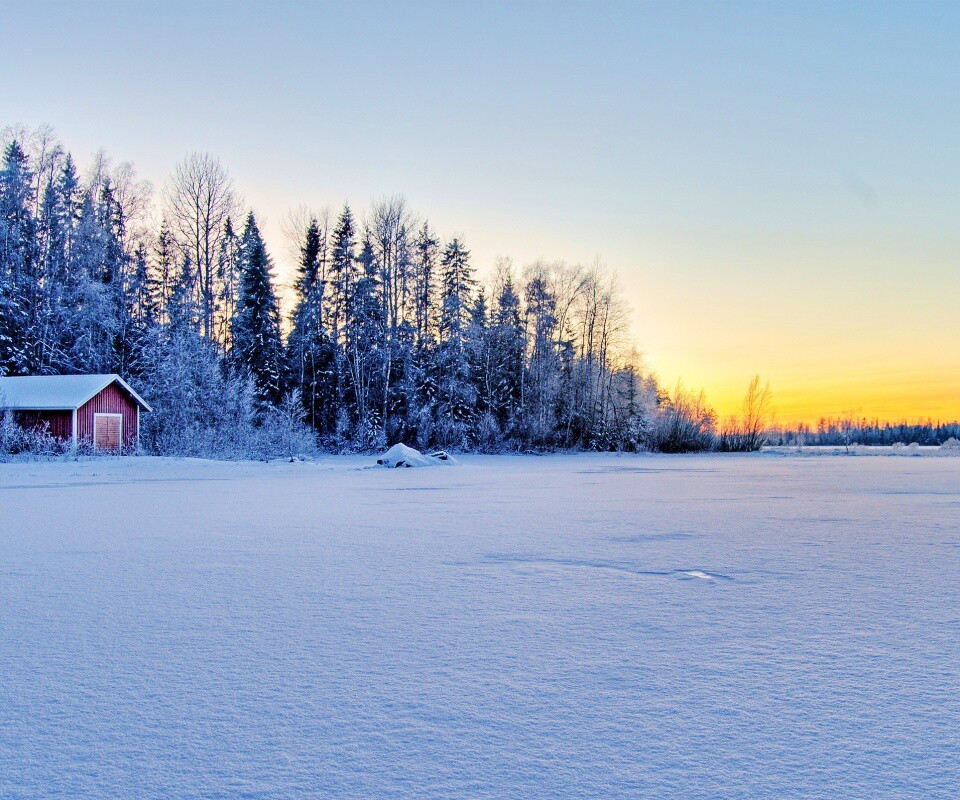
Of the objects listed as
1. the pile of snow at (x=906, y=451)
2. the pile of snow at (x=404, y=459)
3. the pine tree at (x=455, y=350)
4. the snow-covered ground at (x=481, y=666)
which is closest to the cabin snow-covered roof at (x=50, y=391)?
the pile of snow at (x=404, y=459)

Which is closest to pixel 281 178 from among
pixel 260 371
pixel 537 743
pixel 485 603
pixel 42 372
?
pixel 260 371

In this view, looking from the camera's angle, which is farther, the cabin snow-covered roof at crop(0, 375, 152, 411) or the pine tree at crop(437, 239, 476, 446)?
the pine tree at crop(437, 239, 476, 446)

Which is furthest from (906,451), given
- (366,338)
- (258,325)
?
(258,325)

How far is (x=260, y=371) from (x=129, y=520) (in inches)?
1187

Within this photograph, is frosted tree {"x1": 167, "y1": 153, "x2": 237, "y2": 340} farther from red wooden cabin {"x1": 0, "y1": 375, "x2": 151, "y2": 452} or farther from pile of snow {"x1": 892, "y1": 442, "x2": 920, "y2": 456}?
pile of snow {"x1": 892, "y1": 442, "x2": 920, "y2": 456}

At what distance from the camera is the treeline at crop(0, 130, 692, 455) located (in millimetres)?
33875

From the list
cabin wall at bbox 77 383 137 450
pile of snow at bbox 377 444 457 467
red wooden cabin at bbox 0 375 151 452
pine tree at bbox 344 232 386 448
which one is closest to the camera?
pile of snow at bbox 377 444 457 467

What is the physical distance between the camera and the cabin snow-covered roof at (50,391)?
25016mm

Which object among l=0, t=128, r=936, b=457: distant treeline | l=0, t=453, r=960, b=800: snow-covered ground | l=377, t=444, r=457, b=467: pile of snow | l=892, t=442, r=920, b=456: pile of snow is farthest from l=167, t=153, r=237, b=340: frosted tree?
l=892, t=442, r=920, b=456: pile of snow

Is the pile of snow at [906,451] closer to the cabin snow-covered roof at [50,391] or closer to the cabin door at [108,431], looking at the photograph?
the cabin door at [108,431]

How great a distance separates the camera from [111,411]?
27.0 m

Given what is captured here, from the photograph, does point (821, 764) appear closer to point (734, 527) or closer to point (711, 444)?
point (734, 527)

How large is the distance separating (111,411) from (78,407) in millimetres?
1908

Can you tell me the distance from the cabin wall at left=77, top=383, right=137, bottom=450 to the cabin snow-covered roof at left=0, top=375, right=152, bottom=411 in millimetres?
343
